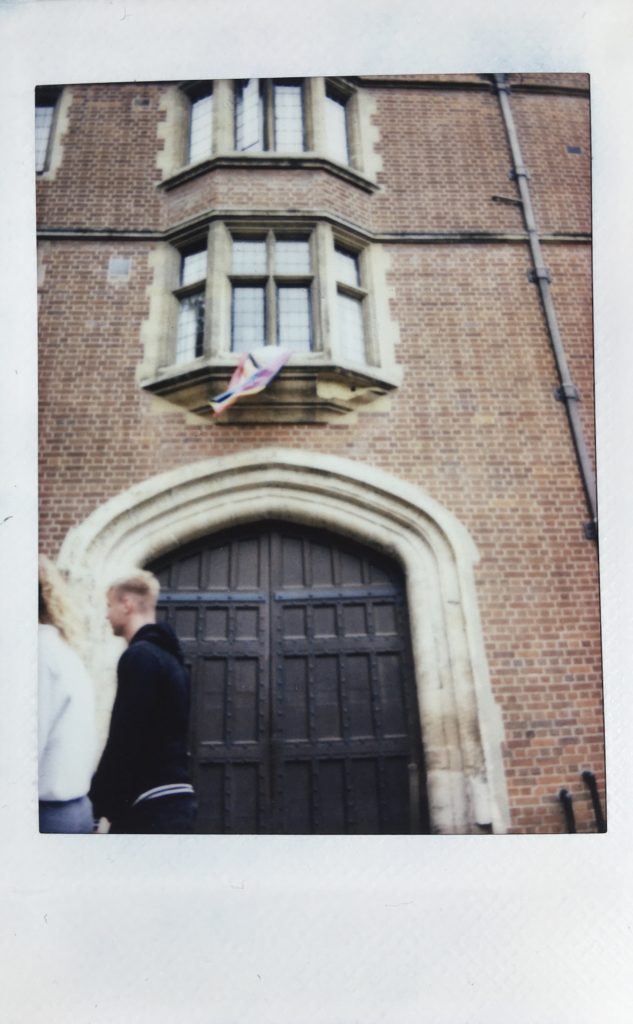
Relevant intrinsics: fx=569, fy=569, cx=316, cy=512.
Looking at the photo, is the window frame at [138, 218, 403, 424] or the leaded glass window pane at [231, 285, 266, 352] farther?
the leaded glass window pane at [231, 285, 266, 352]

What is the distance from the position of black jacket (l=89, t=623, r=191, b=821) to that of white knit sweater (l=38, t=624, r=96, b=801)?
9 centimetres

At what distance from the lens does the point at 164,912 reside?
257 cm

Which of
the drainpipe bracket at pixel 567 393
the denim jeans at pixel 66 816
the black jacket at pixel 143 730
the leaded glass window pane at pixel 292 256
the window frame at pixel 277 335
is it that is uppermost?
the leaded glass window pane at pixel 292 256

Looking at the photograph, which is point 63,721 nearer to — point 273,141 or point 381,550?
point 381,550

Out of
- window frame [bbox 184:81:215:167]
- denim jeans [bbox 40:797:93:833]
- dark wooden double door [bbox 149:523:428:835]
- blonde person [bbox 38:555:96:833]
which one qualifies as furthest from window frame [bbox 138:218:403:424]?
denim jeans [bbox 40:797:93:833]

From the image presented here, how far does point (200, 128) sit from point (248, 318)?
1374 millimetres

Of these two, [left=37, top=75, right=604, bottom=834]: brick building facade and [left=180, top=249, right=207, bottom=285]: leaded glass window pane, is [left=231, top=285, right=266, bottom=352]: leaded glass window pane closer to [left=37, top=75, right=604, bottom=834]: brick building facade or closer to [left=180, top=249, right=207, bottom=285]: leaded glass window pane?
[left=37, top=75, right=604, bottom=834]: brick building facade

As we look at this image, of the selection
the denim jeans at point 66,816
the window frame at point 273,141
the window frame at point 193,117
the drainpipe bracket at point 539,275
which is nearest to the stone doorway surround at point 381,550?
the denim jeans at point 66,816

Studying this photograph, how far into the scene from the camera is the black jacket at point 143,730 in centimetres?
270

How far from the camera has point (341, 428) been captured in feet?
11.0

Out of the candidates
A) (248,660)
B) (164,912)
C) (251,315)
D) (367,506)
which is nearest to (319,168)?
(251,315)

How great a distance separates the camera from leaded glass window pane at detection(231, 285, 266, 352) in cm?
348

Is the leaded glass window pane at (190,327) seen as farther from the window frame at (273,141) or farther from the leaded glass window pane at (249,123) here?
the leaded glass window pane at (249,123)

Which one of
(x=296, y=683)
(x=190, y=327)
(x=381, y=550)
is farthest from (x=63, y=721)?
(x=190, y=327)
